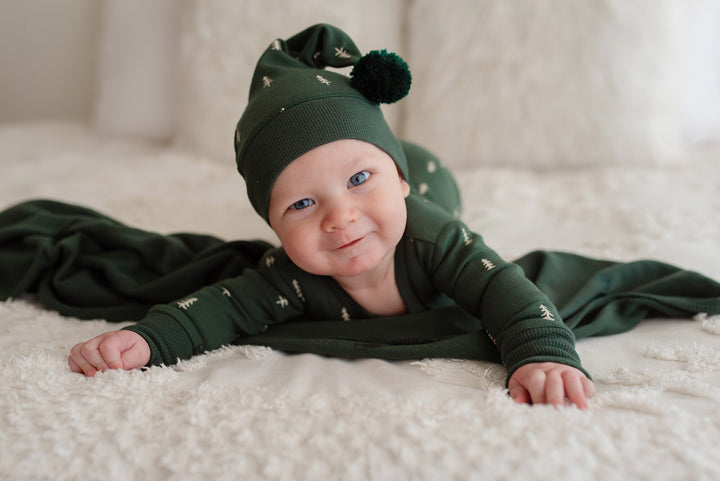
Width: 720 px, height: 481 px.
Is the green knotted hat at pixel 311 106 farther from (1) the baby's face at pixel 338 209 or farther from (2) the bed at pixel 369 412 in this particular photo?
(2) the bed at pixel 369 412

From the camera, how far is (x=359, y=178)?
0.85 m

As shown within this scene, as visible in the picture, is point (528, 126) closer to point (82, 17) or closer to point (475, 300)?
point (475, 300)

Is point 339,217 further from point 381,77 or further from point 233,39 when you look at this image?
point 233,39

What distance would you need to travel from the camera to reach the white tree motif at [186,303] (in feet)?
2.89

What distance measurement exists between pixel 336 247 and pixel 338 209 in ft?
0.18

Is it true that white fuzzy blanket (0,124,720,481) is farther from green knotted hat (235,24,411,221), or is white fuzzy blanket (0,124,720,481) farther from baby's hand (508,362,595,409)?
green knotted hat (235,24,411,221)

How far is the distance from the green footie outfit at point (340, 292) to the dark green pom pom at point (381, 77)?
19cm

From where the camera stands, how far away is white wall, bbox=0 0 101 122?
231 cm

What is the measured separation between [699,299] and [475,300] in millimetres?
326

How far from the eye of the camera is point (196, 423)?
2.04 feet

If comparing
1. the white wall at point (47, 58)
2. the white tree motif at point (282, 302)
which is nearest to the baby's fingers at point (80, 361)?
the white tree motif at point (282, 302)

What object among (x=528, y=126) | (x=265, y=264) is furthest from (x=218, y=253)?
(x=528, y=126)

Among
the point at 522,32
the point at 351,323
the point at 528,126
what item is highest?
the point at 522,32

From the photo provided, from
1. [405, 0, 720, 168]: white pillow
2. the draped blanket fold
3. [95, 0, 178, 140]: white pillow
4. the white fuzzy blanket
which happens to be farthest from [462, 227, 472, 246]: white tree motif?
[95, 0, 178, 140]: white pillow
